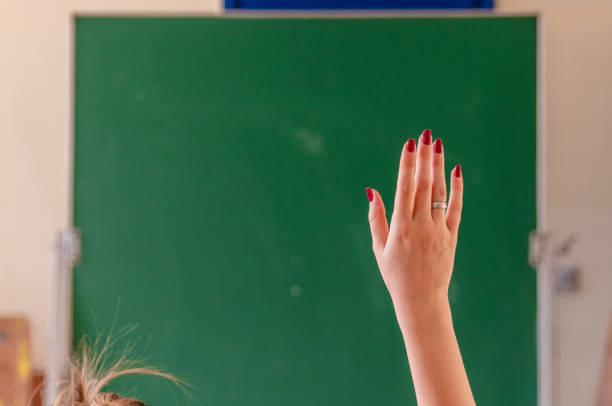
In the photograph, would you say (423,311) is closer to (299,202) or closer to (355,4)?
(299,202)

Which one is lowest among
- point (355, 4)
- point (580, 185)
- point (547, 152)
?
point (580, 185)

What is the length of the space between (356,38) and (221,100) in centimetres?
51

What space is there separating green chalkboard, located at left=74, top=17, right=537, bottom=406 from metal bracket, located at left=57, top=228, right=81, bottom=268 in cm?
3

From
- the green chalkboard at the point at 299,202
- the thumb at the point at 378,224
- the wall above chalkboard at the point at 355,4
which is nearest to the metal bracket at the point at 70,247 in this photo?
the green chalkboard at the point at 299,202

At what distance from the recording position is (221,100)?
5.70 ft

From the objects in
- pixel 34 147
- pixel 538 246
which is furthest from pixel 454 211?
pixel 34 147

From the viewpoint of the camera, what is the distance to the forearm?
0.53m

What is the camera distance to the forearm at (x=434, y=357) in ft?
1.73

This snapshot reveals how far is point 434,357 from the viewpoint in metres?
0.53

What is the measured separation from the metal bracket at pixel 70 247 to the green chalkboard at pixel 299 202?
3cm

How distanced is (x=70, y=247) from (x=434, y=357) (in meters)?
1.53

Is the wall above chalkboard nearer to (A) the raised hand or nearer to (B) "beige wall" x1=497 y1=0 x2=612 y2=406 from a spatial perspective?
(B) "beige wall" x1=497 y1=0 x2=612 y2=406

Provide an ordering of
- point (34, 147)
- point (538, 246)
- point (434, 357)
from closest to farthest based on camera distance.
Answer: point (434, 357), point (538, 246), point (34, 147)

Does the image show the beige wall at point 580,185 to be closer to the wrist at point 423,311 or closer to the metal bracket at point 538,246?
the metal bracket at point 538,246
